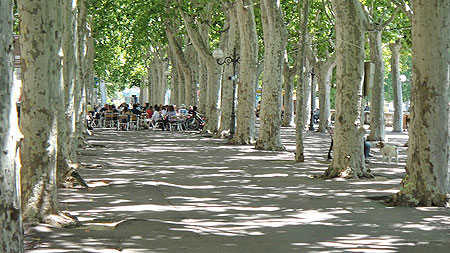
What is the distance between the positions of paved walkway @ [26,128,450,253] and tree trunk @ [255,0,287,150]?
6746 mm

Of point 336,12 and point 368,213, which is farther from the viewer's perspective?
point 336,12

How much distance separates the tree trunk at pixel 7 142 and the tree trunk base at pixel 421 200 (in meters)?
7.62

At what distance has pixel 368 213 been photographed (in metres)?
11.7

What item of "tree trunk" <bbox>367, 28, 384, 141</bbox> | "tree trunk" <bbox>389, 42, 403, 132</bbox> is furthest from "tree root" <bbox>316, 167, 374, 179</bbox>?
"tree trunk" <bbox>389, 42, 403, 132</bbox>

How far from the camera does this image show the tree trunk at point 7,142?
5.78 metres

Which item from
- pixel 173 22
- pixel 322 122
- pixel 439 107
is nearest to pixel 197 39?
pixel 173 22

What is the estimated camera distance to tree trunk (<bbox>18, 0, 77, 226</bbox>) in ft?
32.4

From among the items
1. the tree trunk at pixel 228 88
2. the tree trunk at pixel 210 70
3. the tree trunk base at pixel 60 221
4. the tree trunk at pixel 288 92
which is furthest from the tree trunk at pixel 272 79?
the tree trunk at pixel 288 92

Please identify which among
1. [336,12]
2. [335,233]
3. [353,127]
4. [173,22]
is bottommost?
[335,233]

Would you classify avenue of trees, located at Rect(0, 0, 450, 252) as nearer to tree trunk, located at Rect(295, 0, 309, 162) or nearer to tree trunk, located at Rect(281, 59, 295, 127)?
tree trunk, located at Rect(295, 0, 309, 162)

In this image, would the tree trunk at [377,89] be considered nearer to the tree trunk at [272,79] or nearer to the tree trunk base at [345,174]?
the tree trunk at [272,79]

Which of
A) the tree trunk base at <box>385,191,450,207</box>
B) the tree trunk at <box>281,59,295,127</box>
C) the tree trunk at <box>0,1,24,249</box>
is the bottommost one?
the tree trunk base at <box>385,191,450,207</box>

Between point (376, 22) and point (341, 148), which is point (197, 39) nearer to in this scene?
point (376, 22)

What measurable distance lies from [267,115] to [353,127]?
32.1ft
